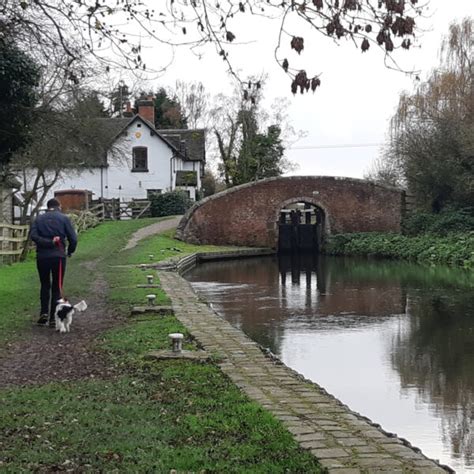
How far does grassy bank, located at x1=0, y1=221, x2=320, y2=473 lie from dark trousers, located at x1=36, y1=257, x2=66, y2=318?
6.50 ft

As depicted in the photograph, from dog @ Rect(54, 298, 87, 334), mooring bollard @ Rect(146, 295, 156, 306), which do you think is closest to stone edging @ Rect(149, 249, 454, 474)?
dog @ Rect(54, 298, 87, 334)

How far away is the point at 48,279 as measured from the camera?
33.1 feet

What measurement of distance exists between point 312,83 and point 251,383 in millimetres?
3473

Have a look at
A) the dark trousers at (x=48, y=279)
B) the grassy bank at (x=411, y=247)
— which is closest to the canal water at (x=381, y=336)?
the dark trousers at (x=48, y=279)

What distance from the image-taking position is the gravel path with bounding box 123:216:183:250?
1266 inches

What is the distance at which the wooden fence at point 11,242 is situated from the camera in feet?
65.3

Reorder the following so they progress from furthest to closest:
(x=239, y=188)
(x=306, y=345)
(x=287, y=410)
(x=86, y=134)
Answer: (x=239, y=188)
(x=86, y=134)
(x=306, y=345)
(x=287, y=410)

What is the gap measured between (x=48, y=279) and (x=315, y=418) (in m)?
5.62

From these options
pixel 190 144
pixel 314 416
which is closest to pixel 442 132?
pixel 190 144

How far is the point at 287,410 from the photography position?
5.74 metres

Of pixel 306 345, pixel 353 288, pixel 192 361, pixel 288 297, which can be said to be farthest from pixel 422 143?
pixel 192 361

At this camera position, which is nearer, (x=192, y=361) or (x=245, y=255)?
(x=192, y=361)

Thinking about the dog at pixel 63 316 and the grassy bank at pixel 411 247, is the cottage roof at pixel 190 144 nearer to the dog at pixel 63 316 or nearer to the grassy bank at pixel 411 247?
the grassy bank at pixel 411 247

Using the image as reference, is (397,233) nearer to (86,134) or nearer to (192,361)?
(86,134)
